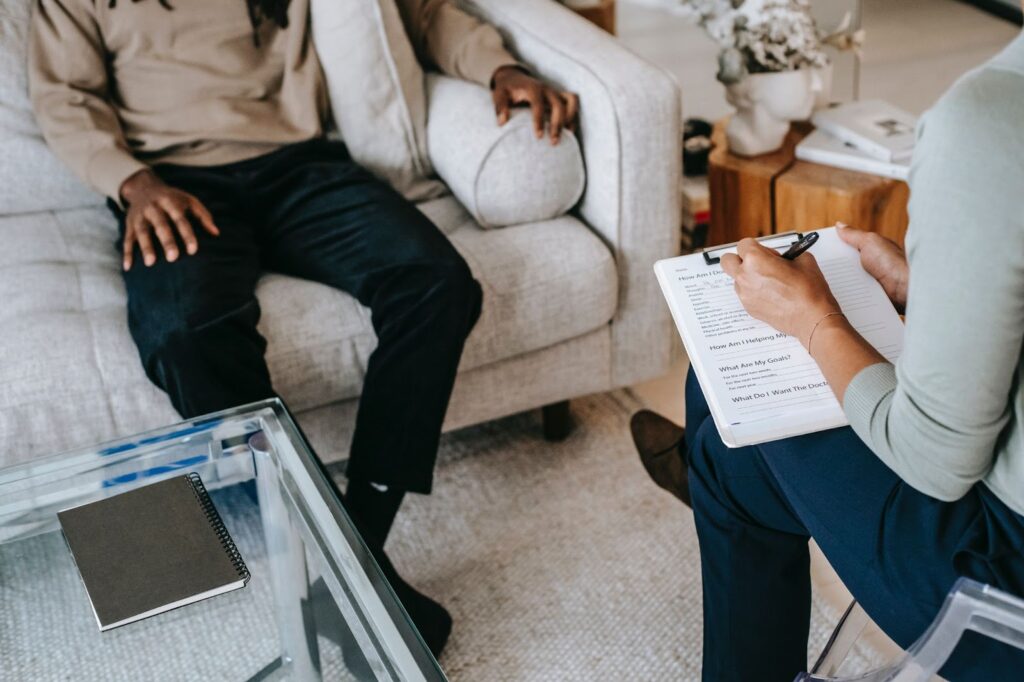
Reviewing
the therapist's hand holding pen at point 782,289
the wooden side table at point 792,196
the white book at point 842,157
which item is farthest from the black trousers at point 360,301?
the white book at point 842,157

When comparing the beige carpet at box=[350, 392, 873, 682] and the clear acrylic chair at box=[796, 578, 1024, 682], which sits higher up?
the clear acrylic chair at box=[796, 578, 1024, 682]

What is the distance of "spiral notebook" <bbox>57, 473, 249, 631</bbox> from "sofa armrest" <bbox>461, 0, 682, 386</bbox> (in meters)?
0.81

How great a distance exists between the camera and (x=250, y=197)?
1.66m

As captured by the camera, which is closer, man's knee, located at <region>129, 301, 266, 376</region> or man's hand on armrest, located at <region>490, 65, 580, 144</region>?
man's knee, located at <region>129, 301, 266, 376</region>

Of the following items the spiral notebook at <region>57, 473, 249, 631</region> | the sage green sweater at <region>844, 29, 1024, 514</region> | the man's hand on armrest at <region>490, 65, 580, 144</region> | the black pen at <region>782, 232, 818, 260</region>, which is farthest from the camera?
the man's hand on armrest at <region>490, 65, 580, 144</region>

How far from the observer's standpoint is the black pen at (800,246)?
3.64 ft

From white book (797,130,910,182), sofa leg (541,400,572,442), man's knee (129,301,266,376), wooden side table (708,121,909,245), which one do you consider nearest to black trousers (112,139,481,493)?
man's knee (129,301,266,376)

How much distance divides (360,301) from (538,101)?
427 mm

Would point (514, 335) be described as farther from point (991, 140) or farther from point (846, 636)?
point (991, 140)

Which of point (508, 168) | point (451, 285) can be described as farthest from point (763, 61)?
point (451, 285)

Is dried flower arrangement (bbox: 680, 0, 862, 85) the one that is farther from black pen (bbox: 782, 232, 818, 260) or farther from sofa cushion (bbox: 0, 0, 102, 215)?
sofa cushion (bbox: 0, 0, 102, 215)

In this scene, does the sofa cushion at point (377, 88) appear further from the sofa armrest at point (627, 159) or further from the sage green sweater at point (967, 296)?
the sage green sweater at point (967, 296)

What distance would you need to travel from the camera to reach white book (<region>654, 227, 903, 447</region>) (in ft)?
3.13

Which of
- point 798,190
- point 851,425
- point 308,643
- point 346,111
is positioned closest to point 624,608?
point 308,643
